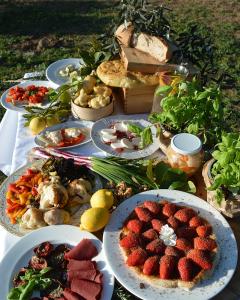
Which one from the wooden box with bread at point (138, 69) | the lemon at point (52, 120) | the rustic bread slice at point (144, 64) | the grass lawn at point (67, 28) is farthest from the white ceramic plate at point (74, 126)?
the grass lawn at point (67, 28)

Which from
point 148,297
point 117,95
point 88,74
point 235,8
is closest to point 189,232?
point 148,297

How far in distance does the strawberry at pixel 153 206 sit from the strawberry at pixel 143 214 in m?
0.02

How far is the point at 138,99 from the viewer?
252 centimetres

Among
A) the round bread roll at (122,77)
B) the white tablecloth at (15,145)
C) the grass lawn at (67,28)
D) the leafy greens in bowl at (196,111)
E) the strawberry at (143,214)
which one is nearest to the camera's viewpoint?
the strawberry at (143,214)

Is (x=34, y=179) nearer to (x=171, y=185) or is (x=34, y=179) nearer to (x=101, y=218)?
(x=101, y=218)

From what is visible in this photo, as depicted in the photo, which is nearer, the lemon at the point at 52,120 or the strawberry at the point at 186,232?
the strawberry at the point at 186,232

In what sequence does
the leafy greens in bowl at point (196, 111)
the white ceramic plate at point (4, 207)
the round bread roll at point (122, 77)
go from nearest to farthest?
the white ceramic plate at point (4, 207)
the leafy greens in bowl at point (196, 111)
the round bread roll at point (122, 77)

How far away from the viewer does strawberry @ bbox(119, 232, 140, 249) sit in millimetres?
1594

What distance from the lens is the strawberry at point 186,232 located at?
1615 millimetres

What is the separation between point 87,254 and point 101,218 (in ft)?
0.53

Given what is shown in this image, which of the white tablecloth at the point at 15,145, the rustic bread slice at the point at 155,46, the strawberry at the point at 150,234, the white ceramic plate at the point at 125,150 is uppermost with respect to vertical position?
the rustic bread slice at the point at 155,46

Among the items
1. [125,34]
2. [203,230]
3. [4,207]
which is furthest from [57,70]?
[203,230]

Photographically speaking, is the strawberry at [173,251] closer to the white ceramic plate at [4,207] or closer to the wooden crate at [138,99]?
the white ceramic plate at [4,207]

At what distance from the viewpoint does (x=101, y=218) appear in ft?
5.61
